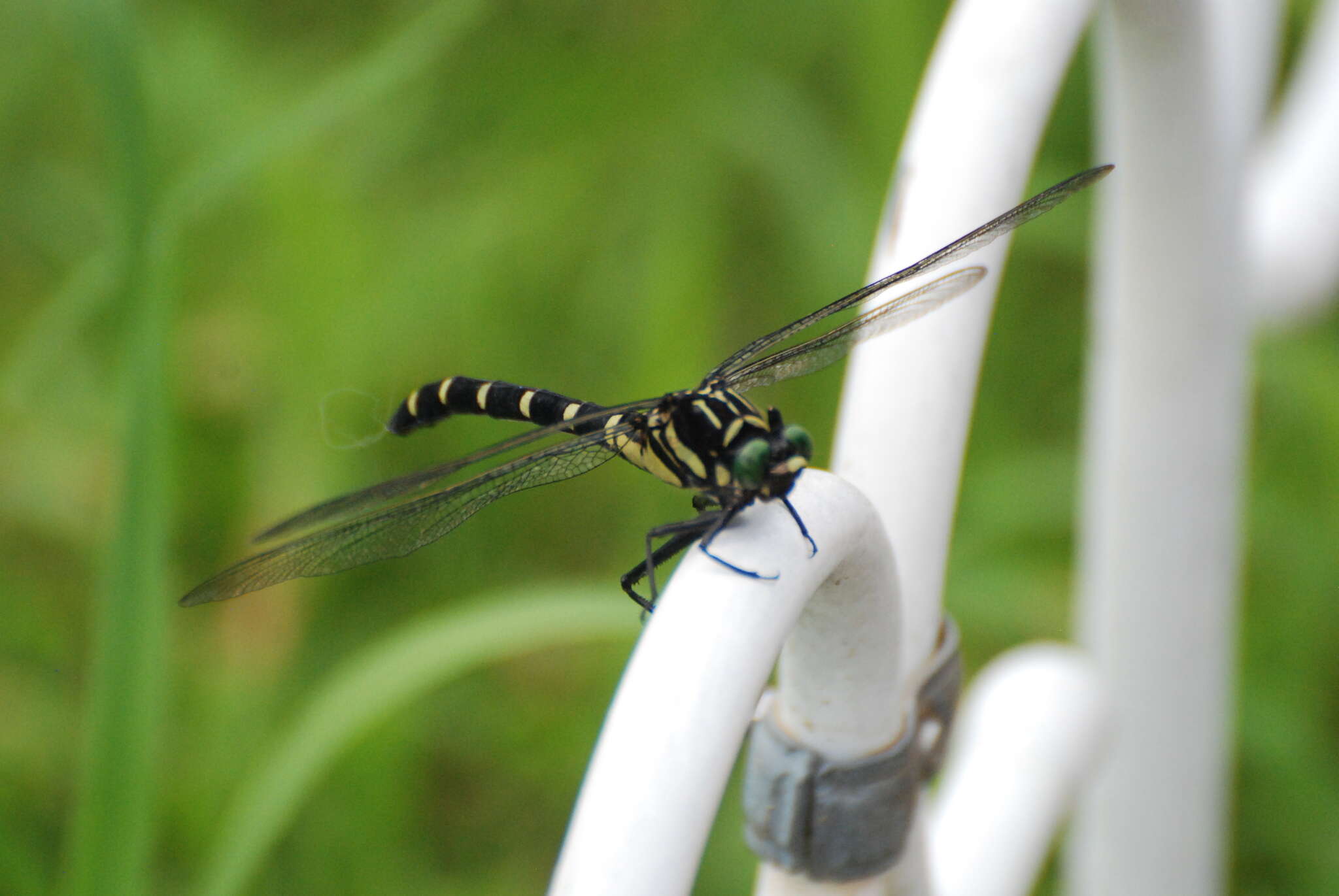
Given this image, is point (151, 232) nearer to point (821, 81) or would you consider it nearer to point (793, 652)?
point (793, 652)

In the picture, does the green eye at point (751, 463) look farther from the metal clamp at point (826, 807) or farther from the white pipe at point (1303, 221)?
the white pipe at point (1303, 221)

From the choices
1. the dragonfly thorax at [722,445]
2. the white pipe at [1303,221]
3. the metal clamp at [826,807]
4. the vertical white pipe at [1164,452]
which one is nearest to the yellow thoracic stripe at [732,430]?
the dragonfly thorax at [722,445]

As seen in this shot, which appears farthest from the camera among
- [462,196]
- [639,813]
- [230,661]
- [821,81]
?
[821,81]

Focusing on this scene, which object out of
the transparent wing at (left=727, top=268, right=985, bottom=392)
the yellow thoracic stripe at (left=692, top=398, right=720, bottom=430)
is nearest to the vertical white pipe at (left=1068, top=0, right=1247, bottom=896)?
the transparent wing at (left=727, top=268, right=985, bottom=392)

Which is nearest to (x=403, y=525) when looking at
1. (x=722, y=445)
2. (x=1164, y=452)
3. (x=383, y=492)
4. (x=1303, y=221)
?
(x=383, y=492)

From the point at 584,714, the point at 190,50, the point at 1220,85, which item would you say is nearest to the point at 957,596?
the point at 584,714

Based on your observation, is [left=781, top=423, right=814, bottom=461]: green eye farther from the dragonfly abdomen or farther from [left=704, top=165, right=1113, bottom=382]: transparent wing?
the dragonfly abdomen
